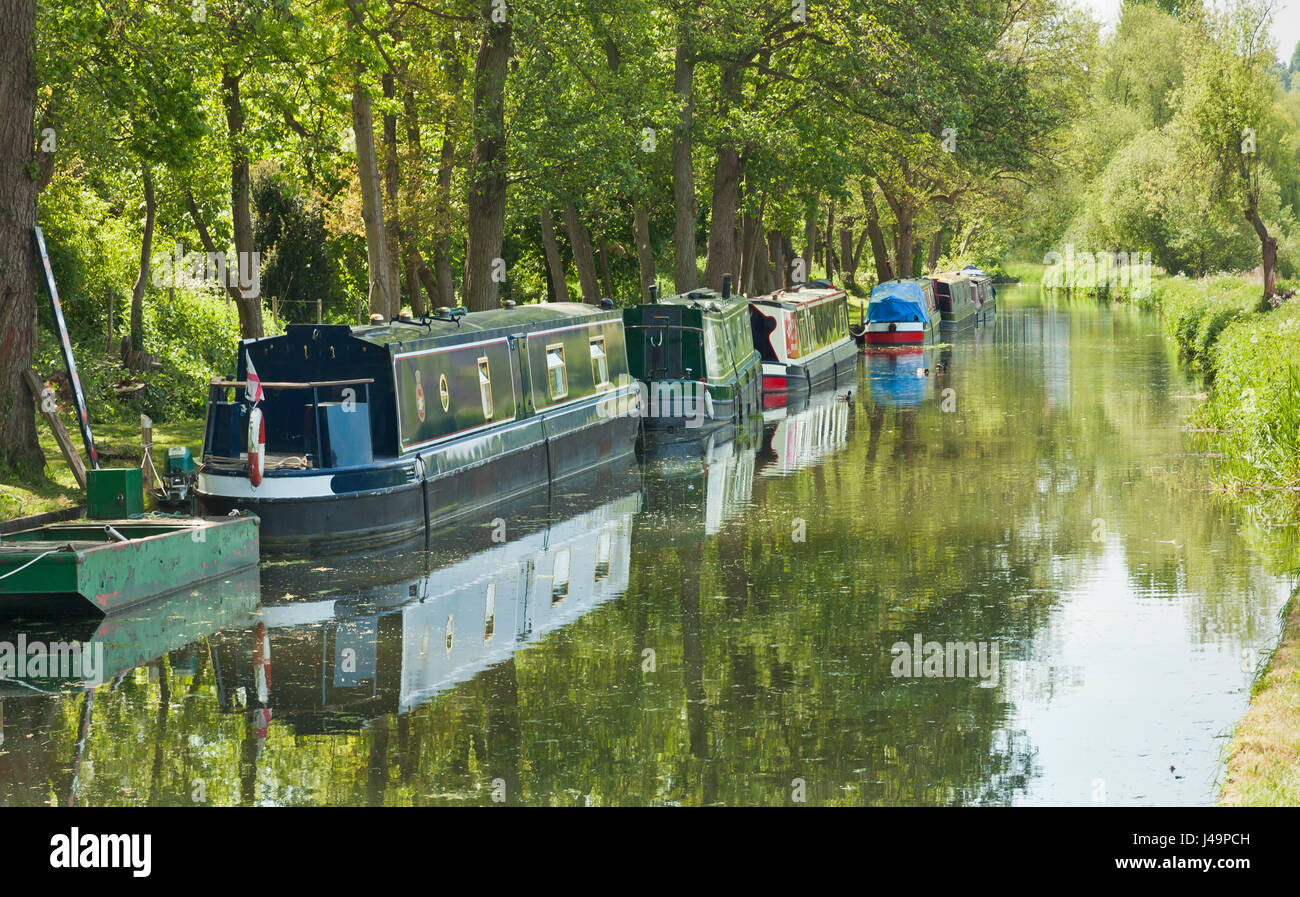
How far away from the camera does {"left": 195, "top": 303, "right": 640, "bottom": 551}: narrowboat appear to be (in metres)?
13.8

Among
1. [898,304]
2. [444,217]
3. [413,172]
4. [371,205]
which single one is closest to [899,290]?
[898,304]

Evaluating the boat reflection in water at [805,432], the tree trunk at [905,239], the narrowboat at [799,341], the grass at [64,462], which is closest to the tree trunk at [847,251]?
the tree trunk at [905,239]

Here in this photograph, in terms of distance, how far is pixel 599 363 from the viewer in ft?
66.7

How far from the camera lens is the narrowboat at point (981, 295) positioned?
55406 mm

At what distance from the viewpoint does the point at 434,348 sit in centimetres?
1570

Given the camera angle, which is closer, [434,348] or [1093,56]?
[434,348]

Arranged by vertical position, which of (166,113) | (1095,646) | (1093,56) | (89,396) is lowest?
(1095,646)

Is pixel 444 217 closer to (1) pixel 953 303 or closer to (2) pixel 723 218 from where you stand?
(2) pixel 723 218

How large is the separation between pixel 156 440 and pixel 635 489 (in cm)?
643

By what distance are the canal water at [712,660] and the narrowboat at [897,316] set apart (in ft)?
77.9

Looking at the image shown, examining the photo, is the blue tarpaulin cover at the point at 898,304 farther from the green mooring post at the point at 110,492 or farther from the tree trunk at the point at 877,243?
the green mooring post at the point at 110,492

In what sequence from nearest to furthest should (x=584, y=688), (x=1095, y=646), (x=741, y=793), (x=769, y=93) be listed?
(x=741, y=793) < (x=584, y=688) < (x=1095, y=646) < (x=769, y=93)

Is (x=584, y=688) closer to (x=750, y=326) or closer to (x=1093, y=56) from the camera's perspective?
(x=750, y=326)
